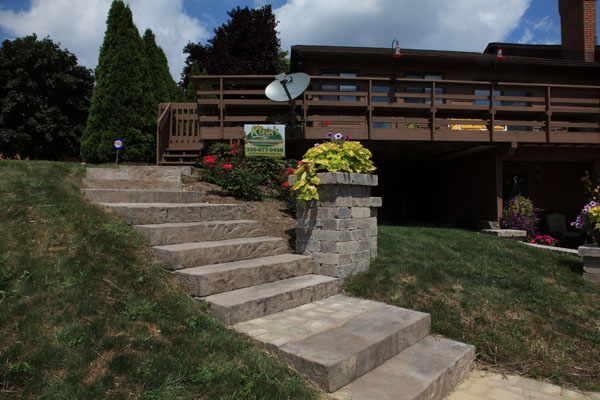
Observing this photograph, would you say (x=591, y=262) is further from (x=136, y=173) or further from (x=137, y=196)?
(x=136, y=173)

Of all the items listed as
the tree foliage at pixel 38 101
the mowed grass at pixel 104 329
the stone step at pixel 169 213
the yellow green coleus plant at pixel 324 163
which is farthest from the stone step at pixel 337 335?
the tree foliage at pixel 38 101

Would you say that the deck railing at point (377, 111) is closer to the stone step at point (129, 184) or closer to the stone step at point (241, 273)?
the stone step at point (129, 184)

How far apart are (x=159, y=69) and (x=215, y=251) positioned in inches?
558

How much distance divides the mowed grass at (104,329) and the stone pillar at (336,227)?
1.94 meters

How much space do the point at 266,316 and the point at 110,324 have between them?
136 cm

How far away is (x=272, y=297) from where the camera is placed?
358 centimetres

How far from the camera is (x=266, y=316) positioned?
11.5 feet

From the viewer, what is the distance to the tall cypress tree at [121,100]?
1116 centimetres

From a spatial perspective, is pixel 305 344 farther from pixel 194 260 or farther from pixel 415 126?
pixel 415 126

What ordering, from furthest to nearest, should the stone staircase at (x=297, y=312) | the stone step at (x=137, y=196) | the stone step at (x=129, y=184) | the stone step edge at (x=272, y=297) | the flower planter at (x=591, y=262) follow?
the stone step at (x=129, y=184), the flower planter at (x=591, y=262), the stone step at (x=137, y=196), the stone step edge at (x=272, y=297), the stone staircase at (x=297, y=312)

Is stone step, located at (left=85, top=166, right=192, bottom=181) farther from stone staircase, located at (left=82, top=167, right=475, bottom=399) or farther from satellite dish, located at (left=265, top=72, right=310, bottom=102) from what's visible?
satellite dish, located at (left=265, top=72, right=310, bottom=102)

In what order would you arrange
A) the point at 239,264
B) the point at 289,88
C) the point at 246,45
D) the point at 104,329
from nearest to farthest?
the point at 104,329 < the point at 239,264 < the point at 289,88 < the point at 246,45

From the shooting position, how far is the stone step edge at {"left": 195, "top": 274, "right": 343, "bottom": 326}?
3223 mm

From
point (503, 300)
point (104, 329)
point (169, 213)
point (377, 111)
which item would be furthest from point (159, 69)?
point (503, 300)
